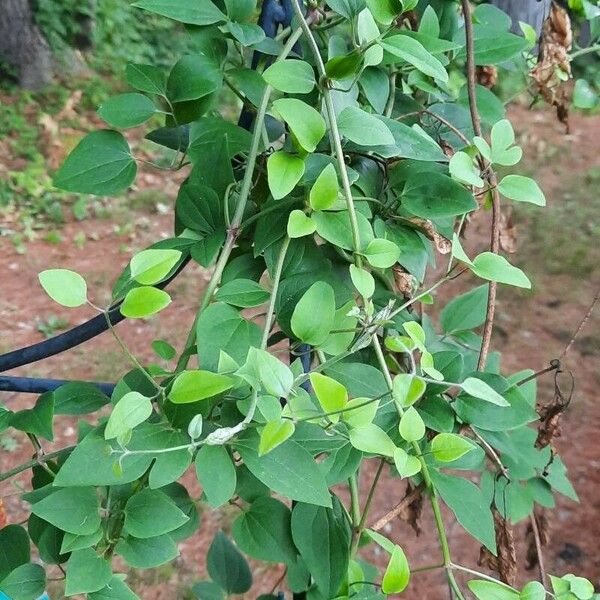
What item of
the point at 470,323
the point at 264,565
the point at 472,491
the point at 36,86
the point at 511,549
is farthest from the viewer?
the point at 36,86

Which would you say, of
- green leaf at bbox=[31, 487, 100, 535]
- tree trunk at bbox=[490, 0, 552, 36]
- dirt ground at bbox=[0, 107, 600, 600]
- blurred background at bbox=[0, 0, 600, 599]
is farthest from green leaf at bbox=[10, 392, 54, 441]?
dirt ground at bbox=[0, 107, 600, 600]

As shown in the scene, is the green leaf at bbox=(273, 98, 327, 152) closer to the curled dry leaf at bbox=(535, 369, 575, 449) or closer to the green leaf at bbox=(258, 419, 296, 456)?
the green leaf at bbox=(258, 419, 296, 456)

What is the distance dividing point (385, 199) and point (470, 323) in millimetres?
226

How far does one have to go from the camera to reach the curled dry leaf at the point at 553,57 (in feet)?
2.57

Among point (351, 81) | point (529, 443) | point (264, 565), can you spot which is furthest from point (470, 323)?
point (264, 565)

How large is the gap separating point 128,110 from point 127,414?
0.28 meters

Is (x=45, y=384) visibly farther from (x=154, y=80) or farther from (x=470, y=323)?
(x=470, y=323)

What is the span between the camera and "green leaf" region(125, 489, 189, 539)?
457 mm

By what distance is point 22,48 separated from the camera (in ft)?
14.1

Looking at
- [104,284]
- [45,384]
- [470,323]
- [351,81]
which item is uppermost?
[351,81]

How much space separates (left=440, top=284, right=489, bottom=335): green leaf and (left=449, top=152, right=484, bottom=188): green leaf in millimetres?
253

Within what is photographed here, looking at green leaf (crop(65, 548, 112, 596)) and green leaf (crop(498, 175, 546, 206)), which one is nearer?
green leaf (crop(65, 548, 112, 596))

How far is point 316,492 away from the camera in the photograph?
431 mm

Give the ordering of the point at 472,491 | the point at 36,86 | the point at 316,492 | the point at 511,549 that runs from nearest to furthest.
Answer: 1. the point at 316,492
2. the point at 472,491
3. the point at 511,549
4. the point at 36,86
